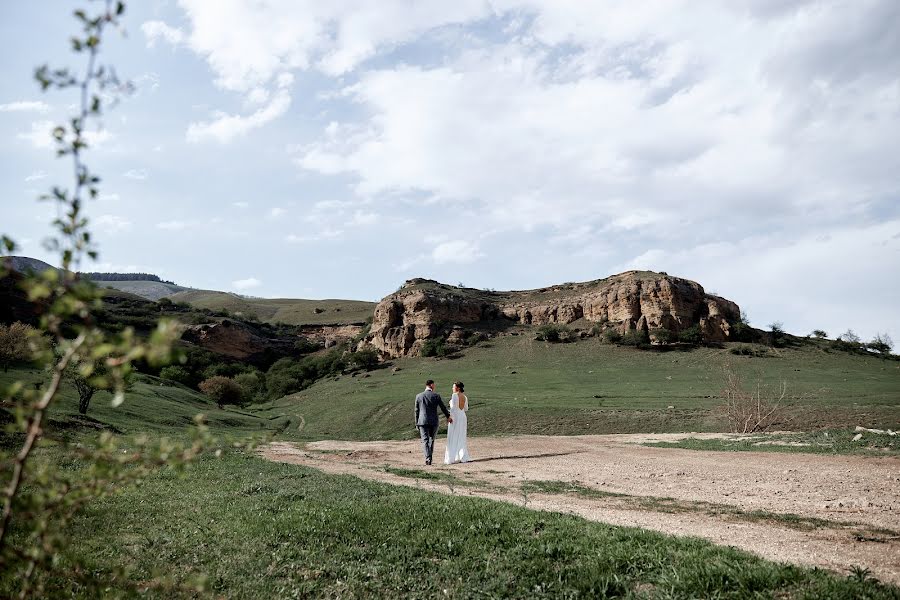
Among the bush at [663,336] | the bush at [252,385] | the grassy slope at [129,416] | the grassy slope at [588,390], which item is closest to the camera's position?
the grassy slope at [129,416]

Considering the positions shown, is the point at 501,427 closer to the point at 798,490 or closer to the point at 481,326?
the point at 798,490

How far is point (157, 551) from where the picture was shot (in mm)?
7203

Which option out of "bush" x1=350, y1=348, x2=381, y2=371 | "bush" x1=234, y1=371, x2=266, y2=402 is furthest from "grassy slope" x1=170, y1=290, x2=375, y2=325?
"bush" x1=234, y1=371, x2=266, y2=402

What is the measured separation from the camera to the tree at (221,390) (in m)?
73.3

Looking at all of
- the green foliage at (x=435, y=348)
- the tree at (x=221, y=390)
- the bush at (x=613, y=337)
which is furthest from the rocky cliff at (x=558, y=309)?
the tree at (x=221, y=390)

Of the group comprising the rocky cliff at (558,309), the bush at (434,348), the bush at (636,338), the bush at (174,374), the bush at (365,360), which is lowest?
the bush at (174,374)

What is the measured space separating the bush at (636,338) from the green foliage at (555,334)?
30.4ft

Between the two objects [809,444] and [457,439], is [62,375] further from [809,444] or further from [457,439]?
[809,444]

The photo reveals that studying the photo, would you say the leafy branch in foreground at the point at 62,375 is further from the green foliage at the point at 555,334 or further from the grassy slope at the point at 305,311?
the grassy slope at the point at 305,311

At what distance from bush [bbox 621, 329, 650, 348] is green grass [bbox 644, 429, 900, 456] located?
6457cm

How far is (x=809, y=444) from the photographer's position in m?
20.3

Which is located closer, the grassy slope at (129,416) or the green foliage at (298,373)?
the grassy slope at (129,416)

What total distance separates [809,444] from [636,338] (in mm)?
69190

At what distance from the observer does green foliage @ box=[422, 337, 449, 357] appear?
9612 centimetres
